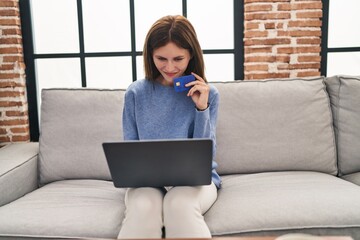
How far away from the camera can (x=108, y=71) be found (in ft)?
8.86

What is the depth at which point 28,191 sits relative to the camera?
1.88 metres

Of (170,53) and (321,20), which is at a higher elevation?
(321,20)

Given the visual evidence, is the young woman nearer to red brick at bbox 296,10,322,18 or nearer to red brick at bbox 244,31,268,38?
red brick at bbox 244,31,268,38

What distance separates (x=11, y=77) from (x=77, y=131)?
86 centimetres

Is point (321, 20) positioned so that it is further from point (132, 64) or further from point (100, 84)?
point (100, 84)

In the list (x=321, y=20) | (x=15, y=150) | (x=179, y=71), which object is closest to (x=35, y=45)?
(x=15, y=150)

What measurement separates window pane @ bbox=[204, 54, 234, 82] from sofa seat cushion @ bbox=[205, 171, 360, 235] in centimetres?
115

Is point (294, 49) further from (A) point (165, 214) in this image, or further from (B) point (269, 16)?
(A) point (165, 214)

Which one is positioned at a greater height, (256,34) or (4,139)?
(256,34)

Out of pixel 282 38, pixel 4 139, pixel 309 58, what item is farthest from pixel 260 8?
pixel 4 139

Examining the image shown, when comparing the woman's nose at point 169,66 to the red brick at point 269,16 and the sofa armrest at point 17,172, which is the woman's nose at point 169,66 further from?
the red brick at point 269,16

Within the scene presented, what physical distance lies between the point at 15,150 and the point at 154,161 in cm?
123

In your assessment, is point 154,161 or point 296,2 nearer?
point 154,161

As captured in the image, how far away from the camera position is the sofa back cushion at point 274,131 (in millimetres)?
1914
